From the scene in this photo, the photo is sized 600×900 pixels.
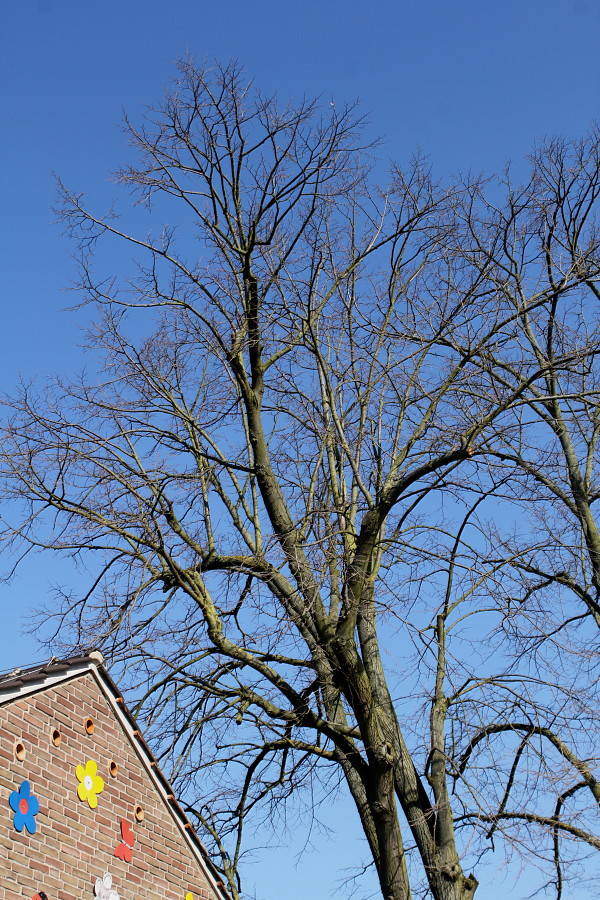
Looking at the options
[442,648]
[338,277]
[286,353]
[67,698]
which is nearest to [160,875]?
[67,698]

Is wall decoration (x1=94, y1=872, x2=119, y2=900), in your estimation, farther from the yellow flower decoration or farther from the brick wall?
the yellow flower decoration

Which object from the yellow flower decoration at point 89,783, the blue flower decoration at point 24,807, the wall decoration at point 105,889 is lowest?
the wall decoration at point 105,889

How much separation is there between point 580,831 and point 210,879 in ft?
12.5

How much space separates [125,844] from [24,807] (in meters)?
1.47

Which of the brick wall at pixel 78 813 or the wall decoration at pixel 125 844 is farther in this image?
the wall decoration at pixel 125 844

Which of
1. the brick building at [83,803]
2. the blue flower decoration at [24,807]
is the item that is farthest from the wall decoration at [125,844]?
the blue flower decoration at [24,807]

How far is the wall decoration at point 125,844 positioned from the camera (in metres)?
8.35

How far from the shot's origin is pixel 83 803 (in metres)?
8.00

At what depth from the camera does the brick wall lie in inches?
285

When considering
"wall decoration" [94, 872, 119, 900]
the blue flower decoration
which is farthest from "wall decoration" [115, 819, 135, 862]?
the blue flower decoration

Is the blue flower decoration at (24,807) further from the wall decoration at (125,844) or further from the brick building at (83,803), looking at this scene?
the wall decoration at (125,844)

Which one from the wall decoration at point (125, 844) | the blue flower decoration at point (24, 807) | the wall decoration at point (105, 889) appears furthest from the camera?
the wall decoration at point (125, 844)

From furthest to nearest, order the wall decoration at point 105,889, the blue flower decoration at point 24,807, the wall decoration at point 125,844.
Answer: the wall decoration at point 125,844 → the wall decoration at point 105,889 → the blue flower decoration at point 24,807

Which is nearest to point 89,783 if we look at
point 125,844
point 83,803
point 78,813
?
point 83,803
